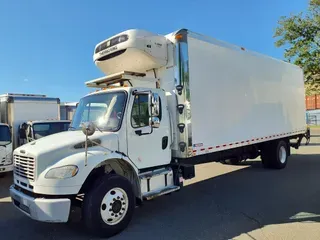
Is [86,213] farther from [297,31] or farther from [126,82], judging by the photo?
[297,31]

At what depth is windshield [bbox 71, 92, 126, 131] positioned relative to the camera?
192 inches

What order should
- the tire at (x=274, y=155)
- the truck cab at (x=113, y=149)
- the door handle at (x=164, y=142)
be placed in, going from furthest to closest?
the tire at (x=274, y=155) < the door handle at (x=164, y=142) < the truck cab at (x=113, y=149)

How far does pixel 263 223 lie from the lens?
4.75 meters

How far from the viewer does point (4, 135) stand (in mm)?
8695

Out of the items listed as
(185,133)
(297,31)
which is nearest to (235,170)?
(185,133)

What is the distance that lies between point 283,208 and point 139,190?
2886mm

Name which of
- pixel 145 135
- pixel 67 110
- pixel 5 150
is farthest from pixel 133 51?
pixel 67 110

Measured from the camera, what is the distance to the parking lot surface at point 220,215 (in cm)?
443

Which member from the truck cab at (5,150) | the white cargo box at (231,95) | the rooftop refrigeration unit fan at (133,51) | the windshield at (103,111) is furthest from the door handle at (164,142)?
the truck cab at (5,150)

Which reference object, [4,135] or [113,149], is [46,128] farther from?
[113,149]

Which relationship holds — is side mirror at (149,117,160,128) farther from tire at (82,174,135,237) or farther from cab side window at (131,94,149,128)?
tire at (82,174,135,237)

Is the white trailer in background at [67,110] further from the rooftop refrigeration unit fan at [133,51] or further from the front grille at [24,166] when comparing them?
the front grille at [24,166]

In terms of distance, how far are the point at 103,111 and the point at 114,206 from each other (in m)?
1.70

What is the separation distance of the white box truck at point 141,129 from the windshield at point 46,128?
4884 mm
